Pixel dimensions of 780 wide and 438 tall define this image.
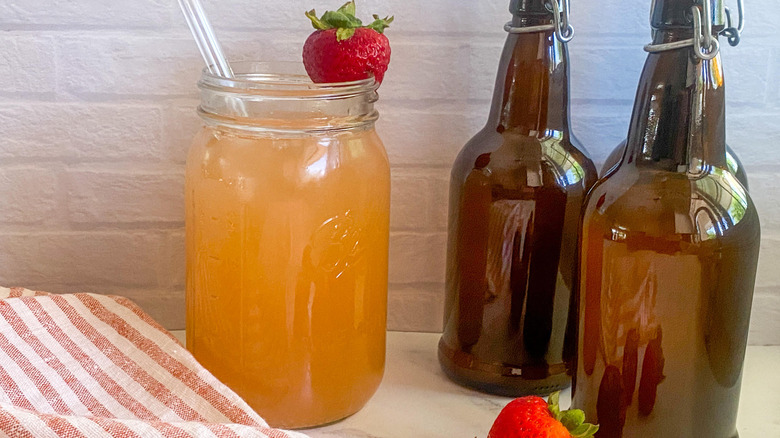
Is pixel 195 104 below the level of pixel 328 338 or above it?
above

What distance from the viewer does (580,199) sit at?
2.41ft

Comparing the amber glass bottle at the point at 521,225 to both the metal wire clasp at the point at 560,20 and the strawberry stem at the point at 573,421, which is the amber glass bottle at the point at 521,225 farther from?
the strawberry stem at the point at 573,421

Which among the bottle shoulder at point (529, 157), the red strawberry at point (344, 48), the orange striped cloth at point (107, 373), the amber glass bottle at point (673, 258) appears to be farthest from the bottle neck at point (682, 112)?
the orange striped cloth at point (107, 373)

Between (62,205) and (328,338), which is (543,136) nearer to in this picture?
(328,338)

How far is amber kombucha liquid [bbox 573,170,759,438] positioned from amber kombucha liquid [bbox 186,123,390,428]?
20 centimetres

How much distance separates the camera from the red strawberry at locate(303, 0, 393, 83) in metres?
0.64

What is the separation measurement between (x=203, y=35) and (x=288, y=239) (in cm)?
A: 20

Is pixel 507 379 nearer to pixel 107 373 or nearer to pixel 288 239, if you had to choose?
pixel 288 239

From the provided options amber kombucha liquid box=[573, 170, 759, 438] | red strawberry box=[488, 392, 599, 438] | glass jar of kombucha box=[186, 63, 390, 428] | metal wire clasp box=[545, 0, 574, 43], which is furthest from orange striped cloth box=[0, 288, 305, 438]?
metal wire clasp box=[545, 0, 574, 43]

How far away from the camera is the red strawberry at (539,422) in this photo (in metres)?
0.58

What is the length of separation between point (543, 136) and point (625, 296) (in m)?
0.18

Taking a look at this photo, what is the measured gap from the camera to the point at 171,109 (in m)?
0.85

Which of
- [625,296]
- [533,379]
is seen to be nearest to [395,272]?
[533,379]

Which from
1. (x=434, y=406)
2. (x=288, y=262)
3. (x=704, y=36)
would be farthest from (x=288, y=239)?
(x=704, y=36)
